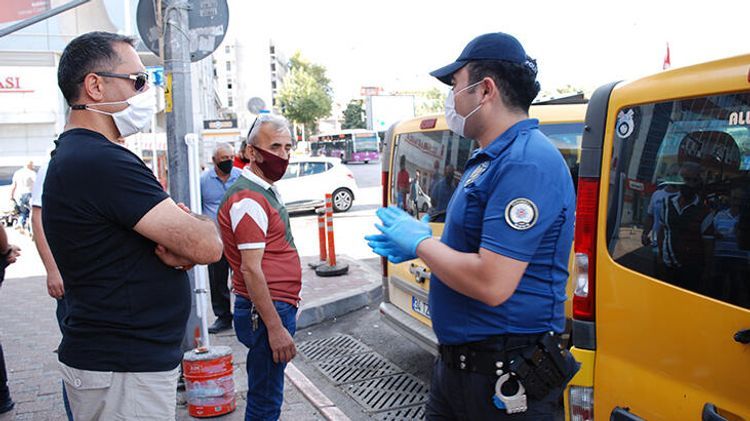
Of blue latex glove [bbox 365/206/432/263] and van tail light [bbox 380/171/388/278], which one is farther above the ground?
blue latex glove [bbox 365/206/432/263]

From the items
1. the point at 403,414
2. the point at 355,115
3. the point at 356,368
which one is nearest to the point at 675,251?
the point at 403,414

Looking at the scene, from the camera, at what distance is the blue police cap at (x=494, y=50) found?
2.13 m

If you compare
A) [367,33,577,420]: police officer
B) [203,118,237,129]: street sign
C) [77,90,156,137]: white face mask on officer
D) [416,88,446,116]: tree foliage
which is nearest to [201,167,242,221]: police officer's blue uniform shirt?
[77,90,156,137]: white face mask on officer

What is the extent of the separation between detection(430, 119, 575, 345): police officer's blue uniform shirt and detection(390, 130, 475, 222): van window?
2.55 metres

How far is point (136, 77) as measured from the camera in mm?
2361

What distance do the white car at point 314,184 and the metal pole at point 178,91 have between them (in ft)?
43.2

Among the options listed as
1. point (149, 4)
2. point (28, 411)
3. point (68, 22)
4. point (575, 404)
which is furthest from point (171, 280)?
point (68, 22)

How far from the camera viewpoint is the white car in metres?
18.4

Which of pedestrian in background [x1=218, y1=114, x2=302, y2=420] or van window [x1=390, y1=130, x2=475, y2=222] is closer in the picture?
pedestrian in background [x1=218, y1=114, x2=302, y2=420]

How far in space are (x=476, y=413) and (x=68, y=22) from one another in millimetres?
26330

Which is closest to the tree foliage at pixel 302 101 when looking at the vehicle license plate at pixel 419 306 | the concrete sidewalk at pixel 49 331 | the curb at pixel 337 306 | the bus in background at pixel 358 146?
the bus in background at pixel 358 146

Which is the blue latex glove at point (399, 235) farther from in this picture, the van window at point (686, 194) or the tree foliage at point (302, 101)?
the tree foliage at point (302, 101)

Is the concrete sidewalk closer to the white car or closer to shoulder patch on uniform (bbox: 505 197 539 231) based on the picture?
shoulder patch on uniform (bbox: 505 197 539 231)

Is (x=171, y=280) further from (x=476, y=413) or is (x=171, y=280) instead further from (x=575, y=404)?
(x=575, y=404)
